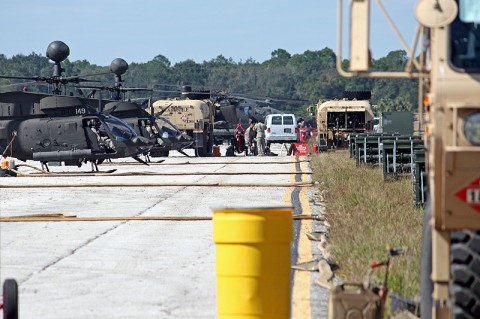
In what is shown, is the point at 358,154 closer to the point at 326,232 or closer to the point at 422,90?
the point at 326,232

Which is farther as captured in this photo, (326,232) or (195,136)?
(195,136)

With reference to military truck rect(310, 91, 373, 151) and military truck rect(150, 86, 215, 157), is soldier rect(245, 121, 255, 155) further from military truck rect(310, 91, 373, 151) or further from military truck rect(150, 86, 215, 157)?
military truck rect(310, 91, 373, 151)

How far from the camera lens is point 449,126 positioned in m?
6.56

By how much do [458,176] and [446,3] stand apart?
1.02 metres

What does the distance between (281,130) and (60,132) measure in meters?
27.3

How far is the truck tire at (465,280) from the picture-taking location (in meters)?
→ 6.99

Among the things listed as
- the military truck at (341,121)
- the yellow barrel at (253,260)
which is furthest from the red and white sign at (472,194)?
the military truck at (341,121)

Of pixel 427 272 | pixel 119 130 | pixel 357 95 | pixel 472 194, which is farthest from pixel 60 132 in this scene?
pixel 357 95

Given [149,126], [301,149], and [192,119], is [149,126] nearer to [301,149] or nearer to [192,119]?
[192,119]

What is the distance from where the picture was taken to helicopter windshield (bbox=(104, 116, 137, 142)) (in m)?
33.5

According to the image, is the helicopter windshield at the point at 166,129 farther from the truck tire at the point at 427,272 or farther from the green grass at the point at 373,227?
the truck tire at the point at 427,272

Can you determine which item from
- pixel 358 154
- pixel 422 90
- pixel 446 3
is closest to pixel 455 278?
pixel 422 90

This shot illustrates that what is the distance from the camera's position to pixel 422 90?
7.20 metres

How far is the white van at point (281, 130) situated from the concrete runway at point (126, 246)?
32.2 metres
